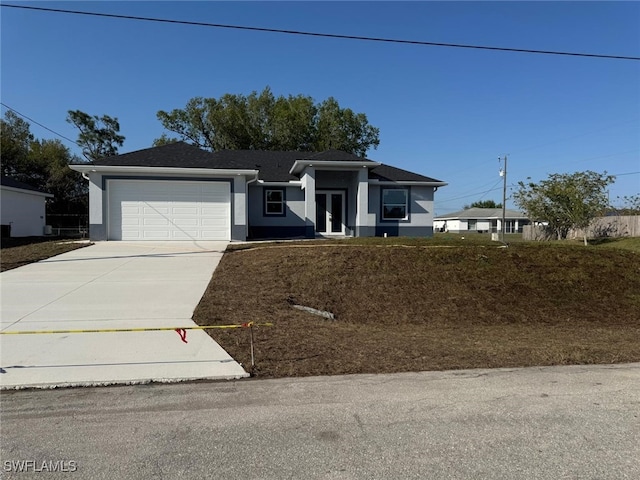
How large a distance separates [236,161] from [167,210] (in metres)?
5.39

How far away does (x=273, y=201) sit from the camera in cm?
2222

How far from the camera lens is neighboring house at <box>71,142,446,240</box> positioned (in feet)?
58.3

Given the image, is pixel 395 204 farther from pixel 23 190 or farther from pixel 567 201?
pixel 23 190

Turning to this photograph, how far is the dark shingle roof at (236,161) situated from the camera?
59.8 ft

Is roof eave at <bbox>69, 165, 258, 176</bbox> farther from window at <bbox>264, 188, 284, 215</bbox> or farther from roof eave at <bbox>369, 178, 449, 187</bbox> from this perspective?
roof eave at <bbox>369, 178, 449, 187</bbox>

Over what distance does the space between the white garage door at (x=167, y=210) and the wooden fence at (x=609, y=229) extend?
79.1 ft

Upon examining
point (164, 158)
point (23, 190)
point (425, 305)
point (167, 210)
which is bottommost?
point (425, 305)

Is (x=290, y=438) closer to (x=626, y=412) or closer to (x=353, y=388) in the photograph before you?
(x=353, y=388)

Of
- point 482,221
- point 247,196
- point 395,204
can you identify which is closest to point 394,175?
point 395,204

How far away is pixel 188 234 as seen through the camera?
18.1 metres

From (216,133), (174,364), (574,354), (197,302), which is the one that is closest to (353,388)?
(174,364)

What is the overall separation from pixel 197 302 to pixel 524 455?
681cm

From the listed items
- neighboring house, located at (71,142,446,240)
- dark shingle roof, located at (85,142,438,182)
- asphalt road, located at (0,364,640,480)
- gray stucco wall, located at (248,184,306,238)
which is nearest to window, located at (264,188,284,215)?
neighboring house, located at (71,142,446,240)

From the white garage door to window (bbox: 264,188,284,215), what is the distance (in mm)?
3877
